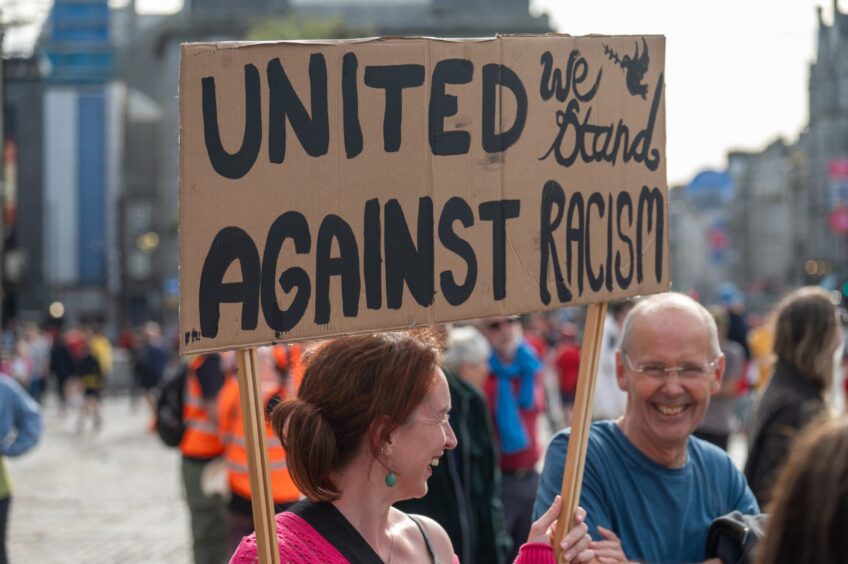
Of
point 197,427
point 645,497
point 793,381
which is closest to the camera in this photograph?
point 645,497

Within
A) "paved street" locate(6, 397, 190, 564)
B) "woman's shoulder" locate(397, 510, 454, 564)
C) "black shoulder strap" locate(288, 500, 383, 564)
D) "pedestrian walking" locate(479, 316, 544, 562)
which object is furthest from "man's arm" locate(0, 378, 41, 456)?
"black shoulder strap" locate(288, 500, 383, 564)

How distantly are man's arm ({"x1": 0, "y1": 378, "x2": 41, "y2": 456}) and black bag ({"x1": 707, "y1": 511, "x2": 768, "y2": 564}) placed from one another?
488cm

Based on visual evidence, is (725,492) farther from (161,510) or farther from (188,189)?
(161,510)

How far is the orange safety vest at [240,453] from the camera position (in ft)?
21.9

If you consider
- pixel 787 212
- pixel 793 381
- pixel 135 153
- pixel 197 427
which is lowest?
pixel 197 427

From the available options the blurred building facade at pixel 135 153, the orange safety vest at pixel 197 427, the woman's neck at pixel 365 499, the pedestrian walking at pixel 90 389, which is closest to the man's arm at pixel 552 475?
the woman's neck at pixel 365 499

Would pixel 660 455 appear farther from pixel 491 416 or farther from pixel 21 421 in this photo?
pixel 21 421

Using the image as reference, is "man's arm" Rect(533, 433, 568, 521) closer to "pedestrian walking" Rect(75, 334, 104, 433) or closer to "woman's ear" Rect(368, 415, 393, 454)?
"woman's ear" Rect(368, 415, 393, 454)

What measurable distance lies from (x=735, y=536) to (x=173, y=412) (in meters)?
5.46

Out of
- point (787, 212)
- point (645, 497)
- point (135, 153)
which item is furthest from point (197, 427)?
point (787, 212)

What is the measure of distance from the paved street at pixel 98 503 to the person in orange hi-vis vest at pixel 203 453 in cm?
213

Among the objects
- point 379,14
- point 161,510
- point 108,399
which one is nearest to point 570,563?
point 161,510

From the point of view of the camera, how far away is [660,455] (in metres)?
3.86

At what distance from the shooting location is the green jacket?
619 centimetres
